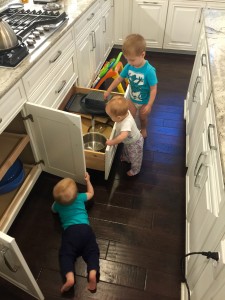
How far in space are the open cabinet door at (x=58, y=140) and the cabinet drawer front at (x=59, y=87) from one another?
0.14 meters

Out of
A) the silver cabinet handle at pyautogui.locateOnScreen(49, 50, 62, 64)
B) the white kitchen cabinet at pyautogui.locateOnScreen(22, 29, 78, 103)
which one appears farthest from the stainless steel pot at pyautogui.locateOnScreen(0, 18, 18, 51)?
the silver cabinet handle at pyautogui.locateOnScreen(49, 50, 62, 64)

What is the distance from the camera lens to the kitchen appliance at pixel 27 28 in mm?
1264

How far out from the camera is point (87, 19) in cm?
207

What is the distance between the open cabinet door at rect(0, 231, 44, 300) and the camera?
849 mm

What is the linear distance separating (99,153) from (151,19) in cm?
221

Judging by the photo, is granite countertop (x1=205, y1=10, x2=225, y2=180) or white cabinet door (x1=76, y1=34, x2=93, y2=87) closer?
granite countertop (x1=205, y1=10, x2=225, y2=180)

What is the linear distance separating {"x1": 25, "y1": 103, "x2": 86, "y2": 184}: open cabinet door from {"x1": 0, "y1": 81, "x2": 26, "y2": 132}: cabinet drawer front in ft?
0.22

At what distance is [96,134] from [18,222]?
0.77 meters

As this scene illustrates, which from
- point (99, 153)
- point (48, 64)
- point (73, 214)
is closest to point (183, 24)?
point (48, 64)

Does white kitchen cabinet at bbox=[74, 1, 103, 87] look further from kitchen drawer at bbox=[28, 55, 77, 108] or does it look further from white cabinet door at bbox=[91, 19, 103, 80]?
kitchen drawer at bbox=[28, 55, 77, 108]

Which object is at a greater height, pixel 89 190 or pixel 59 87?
pixel 59 87

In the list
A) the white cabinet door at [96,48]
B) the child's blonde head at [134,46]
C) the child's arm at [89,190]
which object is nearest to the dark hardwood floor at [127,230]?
the child's arm at [89,190]

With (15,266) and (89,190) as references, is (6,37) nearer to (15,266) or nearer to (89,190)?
(89,190)

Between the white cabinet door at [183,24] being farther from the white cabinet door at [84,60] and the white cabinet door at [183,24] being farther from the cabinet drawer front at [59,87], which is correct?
the cabinet drawer front at [59,87]
